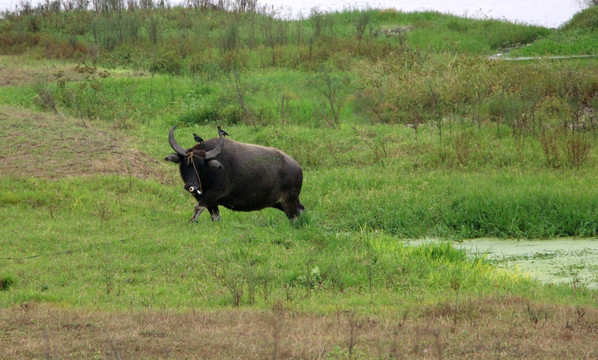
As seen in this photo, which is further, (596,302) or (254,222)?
(254,222)

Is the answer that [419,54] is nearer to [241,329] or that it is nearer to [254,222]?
[254,222]

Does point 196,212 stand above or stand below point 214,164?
below

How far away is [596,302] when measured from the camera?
665cm

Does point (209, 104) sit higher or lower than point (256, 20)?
lower

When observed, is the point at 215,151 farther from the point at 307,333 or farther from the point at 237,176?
the point at 307,333

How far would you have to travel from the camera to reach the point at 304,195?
12492 millimetres

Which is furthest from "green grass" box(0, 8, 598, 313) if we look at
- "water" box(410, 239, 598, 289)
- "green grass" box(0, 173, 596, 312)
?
"water" box(410, 239, 598, 289)

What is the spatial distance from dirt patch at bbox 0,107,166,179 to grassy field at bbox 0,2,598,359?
0.07 m

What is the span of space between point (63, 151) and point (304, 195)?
4.81 metres

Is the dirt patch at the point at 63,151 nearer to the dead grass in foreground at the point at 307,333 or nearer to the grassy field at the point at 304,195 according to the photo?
the grassy field at the point at 304,195

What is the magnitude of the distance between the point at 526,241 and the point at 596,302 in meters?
3.89

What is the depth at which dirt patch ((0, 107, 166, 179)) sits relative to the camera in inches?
511

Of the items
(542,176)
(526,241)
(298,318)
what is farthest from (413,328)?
(542,176)

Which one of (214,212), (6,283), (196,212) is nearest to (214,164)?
(196,212)
